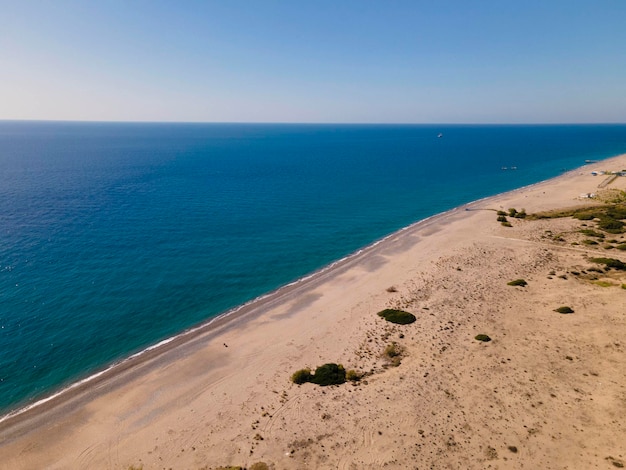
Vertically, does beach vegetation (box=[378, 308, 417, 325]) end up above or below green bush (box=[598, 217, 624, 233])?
below

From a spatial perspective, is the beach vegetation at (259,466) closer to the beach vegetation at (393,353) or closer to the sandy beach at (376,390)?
the sandy beach at (376,390)

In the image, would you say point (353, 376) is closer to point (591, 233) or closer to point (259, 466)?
point (259, 466)

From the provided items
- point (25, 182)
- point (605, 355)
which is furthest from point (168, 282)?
point (25, 182)

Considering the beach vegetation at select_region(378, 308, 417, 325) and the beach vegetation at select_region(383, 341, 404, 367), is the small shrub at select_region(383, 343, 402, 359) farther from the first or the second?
the beach vegetation at select_region(378, 308, 417, 325)

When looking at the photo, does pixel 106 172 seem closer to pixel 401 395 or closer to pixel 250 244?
pixel 250 244

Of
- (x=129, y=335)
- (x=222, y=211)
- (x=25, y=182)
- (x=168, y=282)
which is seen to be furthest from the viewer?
(x=25, y=182)

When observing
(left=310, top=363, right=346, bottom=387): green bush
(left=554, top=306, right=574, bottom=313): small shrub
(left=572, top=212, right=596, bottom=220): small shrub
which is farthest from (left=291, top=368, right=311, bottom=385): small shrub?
(left=572, top=212, right=596, bottom=220): small shrub
